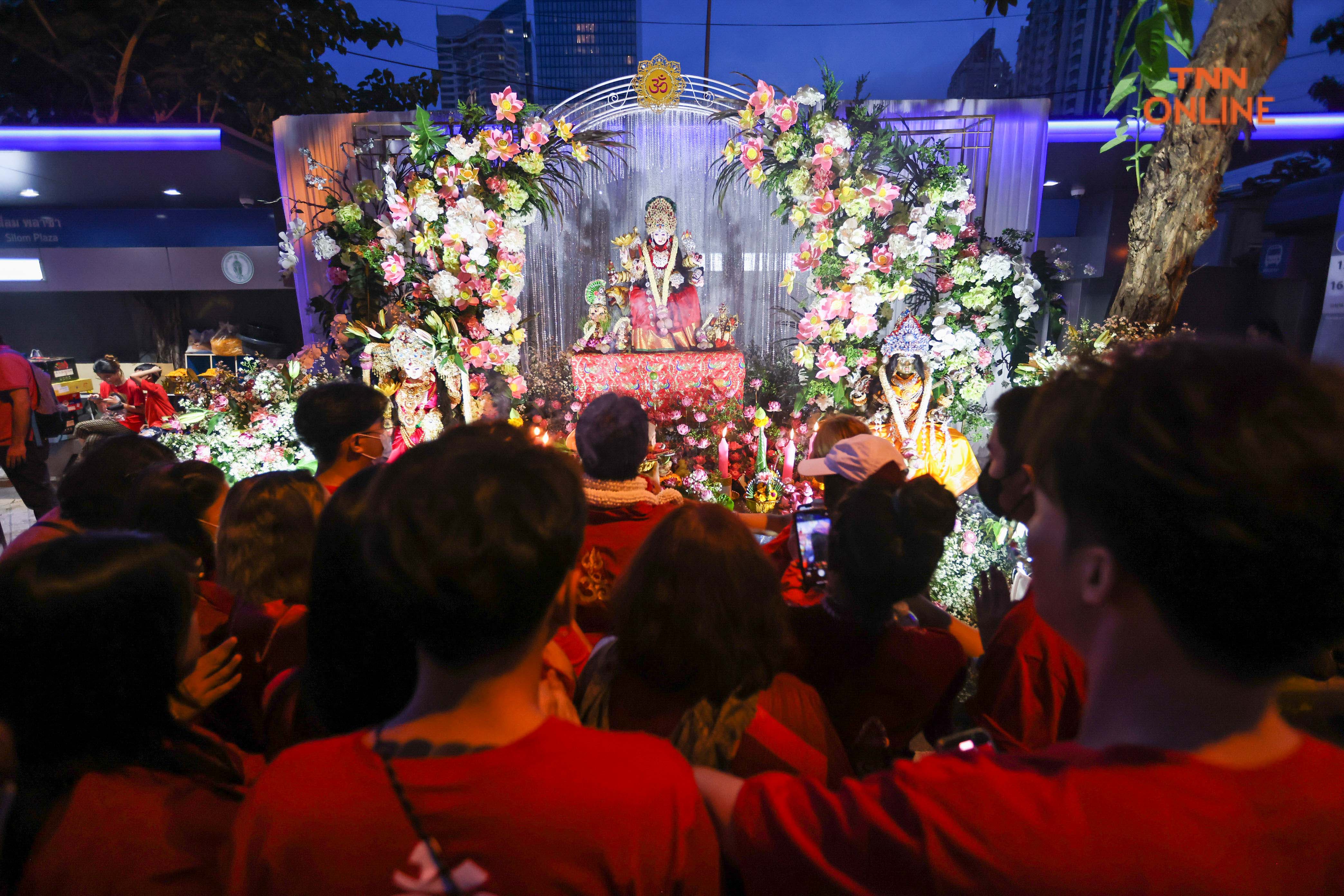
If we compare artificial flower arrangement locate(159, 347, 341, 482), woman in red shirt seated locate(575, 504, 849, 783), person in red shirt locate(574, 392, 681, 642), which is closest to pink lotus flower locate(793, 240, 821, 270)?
person in red shirt locate(574, 392, 681, 642)

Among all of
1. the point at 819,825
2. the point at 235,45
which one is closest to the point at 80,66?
the point at 235,45

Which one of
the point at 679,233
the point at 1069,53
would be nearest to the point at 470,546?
the point at 679,233

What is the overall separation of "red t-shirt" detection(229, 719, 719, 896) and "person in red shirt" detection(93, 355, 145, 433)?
627 cm

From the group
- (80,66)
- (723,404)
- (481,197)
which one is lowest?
(723,404)

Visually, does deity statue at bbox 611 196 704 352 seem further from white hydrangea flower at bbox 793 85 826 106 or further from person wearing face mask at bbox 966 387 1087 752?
person wearing face mask at bbox 966 387 1087 752

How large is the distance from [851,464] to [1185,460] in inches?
61.1

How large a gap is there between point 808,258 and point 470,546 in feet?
16.3

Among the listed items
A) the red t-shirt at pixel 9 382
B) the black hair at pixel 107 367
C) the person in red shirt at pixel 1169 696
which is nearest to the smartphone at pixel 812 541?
the person in red shirt at pixel 1169 696

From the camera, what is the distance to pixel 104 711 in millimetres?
881

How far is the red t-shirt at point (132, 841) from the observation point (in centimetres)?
80

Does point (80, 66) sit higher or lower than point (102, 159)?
higher

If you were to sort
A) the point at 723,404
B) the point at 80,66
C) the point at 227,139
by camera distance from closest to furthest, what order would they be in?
Answer: the point at 723,404, the point at 227,139, the point at 80,66

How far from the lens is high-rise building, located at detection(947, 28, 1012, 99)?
8391 mm

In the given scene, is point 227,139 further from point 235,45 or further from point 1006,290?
point 1006,290
